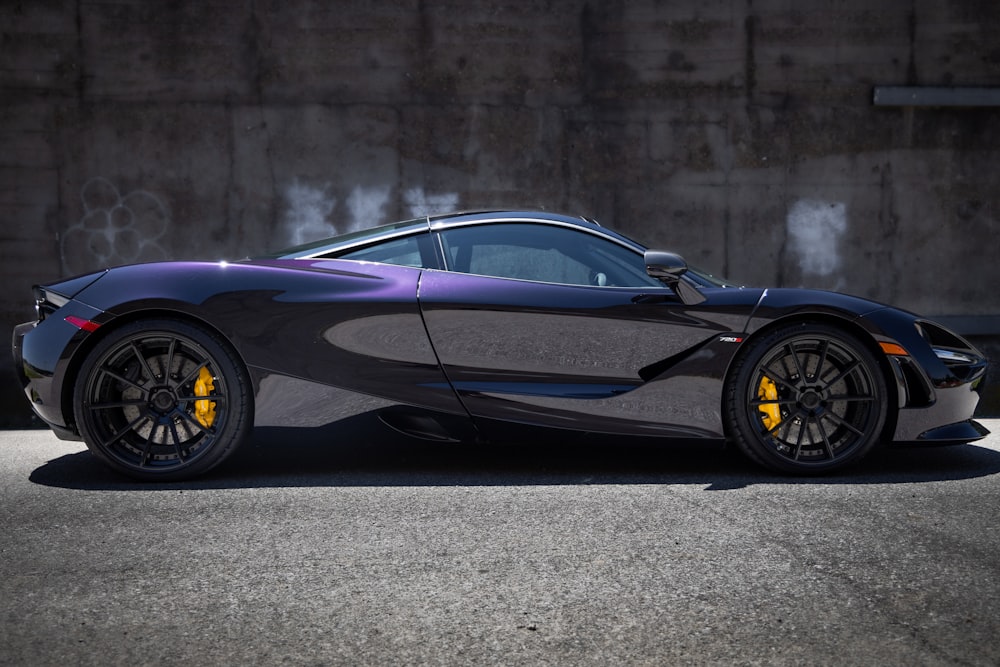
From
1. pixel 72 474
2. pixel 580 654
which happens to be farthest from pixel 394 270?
pixel 580 654

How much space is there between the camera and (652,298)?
4.21 m

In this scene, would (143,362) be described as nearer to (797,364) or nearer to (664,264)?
(664,264)

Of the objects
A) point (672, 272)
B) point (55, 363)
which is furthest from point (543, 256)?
point (55, 363)

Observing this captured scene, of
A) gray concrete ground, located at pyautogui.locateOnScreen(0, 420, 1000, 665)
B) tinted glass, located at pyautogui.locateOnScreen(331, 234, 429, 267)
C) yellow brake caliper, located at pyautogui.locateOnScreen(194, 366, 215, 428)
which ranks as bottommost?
gray concrete ground, located at pyautogui.locateOnScreen(0, 420, 1000, 665)

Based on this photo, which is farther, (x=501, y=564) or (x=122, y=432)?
(x=122, y=432)

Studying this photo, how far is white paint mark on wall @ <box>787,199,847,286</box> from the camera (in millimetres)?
9656

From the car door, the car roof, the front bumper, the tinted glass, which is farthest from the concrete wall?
the car door

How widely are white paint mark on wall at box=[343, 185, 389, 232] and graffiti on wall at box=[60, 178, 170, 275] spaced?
174cm

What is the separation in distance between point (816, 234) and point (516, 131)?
308 centimetres

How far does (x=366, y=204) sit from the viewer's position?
9.42m

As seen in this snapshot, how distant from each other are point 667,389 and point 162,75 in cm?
706

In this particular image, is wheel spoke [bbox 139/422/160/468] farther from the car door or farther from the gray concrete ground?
the car door

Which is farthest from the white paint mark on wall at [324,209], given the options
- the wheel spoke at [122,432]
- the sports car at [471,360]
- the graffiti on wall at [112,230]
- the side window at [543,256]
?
the wheel spoke at [122,432]

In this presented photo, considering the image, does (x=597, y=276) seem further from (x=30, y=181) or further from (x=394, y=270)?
(x=30, y=181)
